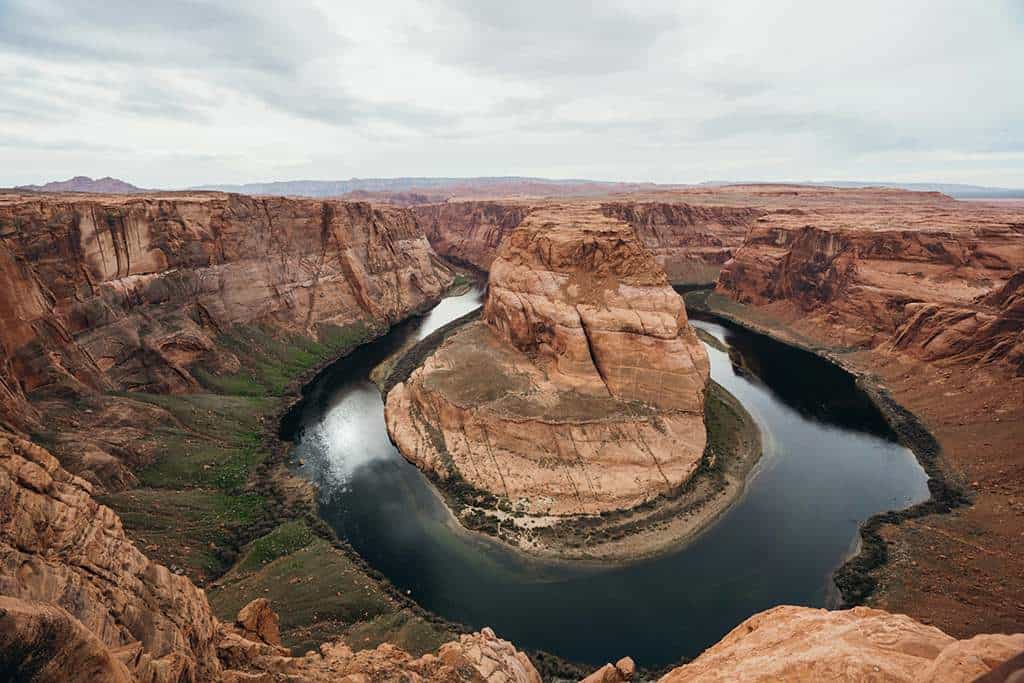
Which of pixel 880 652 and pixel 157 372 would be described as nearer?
pixel 880 652

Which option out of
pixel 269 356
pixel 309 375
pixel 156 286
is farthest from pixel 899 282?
pixel 156 286

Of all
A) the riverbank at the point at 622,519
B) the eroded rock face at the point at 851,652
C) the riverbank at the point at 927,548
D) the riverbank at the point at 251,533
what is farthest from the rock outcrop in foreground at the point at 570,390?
the eroded rock face at the point at 851,652

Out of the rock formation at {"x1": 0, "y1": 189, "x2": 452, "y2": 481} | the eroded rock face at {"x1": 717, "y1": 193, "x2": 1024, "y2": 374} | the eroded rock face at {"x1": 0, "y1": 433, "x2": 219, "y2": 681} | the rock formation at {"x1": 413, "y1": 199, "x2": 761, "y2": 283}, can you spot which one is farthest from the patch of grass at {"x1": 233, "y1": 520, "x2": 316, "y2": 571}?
the rock formation at {"x1": 413, "y1": 199, "x2": 761, "y2": 283}

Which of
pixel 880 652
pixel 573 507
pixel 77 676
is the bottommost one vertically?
pixel 573 507

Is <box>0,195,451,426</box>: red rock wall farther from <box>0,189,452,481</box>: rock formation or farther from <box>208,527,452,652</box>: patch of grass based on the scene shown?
<box>208,527,452,652</box>: patch of grass

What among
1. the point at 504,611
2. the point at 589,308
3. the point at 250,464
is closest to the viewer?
the point at 504,611

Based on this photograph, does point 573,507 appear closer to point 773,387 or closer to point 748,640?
point 748,640

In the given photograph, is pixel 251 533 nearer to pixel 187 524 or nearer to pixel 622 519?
pixel 187 524

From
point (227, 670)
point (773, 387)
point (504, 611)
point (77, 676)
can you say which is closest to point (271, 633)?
point (227, 670)
